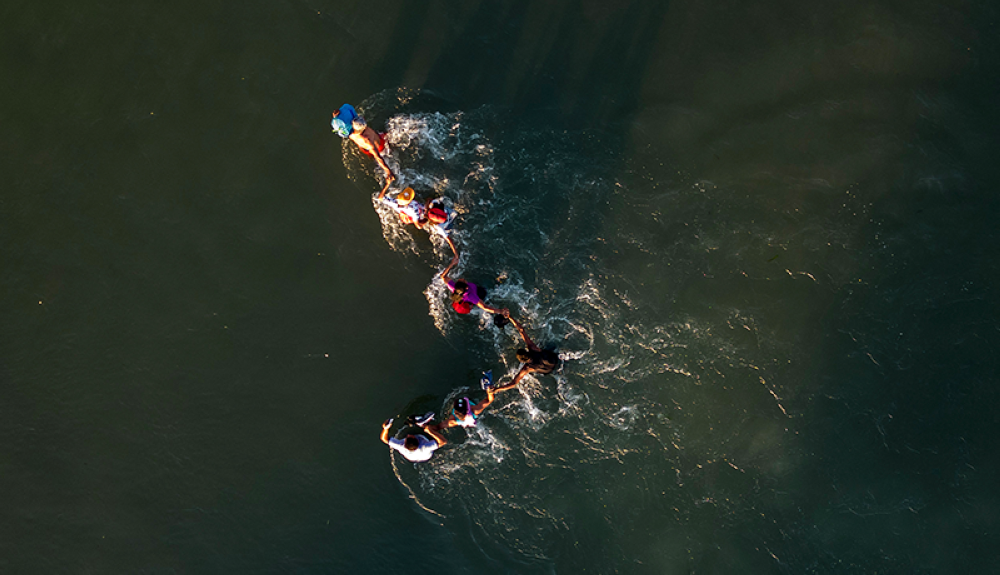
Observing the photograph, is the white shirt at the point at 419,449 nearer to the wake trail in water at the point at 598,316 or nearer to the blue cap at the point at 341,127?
the wake trail in water at the point at 598,316

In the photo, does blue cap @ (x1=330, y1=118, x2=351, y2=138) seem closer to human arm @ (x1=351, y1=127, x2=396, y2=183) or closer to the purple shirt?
human arm @ (x1=351, y1=127, x2=396, y2=183)

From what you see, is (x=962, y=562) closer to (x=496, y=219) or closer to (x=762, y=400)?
(x=762, y=400)

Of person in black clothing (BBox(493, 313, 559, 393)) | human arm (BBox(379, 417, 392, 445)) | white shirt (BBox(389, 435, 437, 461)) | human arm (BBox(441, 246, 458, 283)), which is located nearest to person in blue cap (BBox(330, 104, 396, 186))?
human arm (BBox(441, 246, 458, 283))

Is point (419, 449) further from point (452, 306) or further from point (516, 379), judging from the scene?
point (452, 306)

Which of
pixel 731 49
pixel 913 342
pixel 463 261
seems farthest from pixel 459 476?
pixel 731 49

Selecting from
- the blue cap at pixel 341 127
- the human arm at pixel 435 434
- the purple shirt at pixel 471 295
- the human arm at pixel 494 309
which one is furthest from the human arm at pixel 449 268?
the human arm at pixel 435 434
